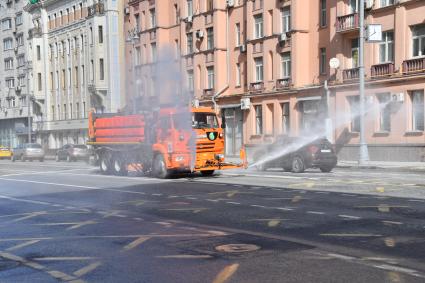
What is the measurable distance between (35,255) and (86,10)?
55913 mm

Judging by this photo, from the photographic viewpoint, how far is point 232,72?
43.1 meters

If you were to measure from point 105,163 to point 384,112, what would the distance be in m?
15.8

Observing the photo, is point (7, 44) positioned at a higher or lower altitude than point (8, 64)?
higher

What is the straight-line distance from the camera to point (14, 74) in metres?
77.1

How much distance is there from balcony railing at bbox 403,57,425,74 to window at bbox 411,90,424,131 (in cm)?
112

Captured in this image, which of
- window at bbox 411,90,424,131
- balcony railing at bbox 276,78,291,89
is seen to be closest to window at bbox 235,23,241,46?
balcony railing at bbox 276,78,291,89

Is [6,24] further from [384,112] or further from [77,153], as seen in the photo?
[384,112]

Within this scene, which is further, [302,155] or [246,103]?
[246,103]

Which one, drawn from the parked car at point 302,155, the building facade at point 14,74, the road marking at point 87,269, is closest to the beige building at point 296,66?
the parked car at point 302,155

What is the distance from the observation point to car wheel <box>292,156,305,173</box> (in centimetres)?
2383

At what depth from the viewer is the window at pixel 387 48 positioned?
30.7m

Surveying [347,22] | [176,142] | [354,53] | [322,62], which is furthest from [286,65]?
[176,142]

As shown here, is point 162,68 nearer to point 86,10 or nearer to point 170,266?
point 170,266

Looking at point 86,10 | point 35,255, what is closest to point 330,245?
point 35,255
